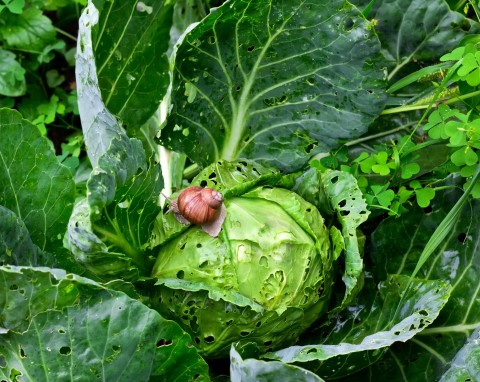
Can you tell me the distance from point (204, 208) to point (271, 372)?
15.8 inches

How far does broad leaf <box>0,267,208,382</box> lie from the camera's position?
4.71 feet

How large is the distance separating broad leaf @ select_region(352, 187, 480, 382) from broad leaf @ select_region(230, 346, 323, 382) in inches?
20.1

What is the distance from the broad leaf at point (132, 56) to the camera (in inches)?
70.7

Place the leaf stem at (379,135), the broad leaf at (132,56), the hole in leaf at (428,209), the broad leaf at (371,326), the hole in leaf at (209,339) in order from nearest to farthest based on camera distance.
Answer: the broad leaf at (371,326), the hole in leaf at (209,339), the broad leaf at (132,56), the hole in leaf at (428,209), the leaf stem at (379,135)

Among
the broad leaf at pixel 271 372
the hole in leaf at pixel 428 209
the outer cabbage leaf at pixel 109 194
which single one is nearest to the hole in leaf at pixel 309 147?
the hole in leaf at pixel 428 209

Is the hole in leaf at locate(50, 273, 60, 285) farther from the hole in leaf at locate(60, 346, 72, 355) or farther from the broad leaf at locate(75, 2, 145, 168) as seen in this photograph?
the broad leaf at locate(75, 2, 145, 168)

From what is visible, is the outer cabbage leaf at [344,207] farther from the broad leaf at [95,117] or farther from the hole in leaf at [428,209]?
the broad leaf at [95,117]

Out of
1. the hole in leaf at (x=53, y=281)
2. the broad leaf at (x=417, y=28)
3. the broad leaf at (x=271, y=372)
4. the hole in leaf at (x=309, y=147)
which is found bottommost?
the broad leaf at (x=271, y=372)

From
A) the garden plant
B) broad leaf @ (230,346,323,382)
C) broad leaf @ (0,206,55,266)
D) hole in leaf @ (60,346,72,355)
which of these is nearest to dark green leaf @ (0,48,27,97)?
the garden plant

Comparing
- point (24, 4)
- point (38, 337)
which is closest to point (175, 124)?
point (38, 337)

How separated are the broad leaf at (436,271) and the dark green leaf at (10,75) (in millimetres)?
1397

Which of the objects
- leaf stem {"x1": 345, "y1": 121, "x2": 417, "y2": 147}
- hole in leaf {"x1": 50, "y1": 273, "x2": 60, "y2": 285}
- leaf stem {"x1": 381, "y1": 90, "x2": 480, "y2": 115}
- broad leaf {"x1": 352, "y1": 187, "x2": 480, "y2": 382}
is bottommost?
broad leaf {"x1": 352, "y1": 187, "x2": 480, "y2": 382}

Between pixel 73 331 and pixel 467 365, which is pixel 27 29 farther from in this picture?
pixel 467 365

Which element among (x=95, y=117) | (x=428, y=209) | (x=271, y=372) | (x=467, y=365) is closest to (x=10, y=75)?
(x=95, y=117)
